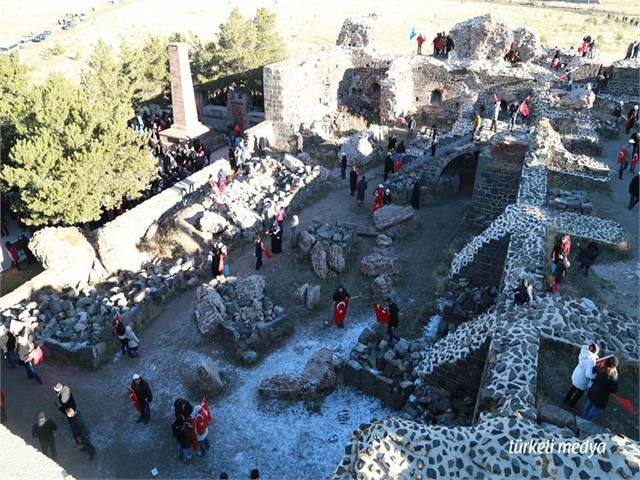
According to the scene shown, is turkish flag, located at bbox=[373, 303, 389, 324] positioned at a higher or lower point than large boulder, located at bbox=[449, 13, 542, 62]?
lower

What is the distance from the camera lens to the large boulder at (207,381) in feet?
32.3

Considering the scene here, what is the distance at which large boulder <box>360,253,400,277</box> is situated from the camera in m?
13.3

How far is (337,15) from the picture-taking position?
52688 millimetres

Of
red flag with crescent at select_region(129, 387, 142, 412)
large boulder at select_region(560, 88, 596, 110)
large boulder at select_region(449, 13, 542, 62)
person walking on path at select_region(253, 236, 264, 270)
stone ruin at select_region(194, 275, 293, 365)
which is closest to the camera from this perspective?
red flag with crescent at select_region(129, 387, 142, 412)

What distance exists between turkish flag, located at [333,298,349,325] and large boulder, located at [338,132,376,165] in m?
8.96

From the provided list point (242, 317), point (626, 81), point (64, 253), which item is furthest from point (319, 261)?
point (626, 81)

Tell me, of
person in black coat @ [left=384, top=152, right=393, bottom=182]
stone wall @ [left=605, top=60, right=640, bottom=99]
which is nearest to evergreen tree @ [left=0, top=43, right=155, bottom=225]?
person in black coat @ [left=384, top=152, right=393, bottom=182]

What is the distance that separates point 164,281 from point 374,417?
6.54 m

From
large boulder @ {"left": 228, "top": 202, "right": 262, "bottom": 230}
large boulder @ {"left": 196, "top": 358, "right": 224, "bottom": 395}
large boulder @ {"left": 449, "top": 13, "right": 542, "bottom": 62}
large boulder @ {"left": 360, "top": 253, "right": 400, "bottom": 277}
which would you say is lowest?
large boulder @ {"left": 196, "top": 358, "right": 224, "bottom": 395}

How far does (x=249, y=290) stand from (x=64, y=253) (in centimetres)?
493

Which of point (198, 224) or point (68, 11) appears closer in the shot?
point (198, 224)

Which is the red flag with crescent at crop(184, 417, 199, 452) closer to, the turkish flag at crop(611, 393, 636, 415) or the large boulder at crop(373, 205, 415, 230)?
the turkish flag at crop(611, 393, 636, 415)

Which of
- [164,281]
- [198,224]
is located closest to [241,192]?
[198,224]

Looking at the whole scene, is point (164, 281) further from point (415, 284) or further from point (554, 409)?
point (554, 409)
